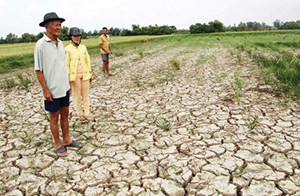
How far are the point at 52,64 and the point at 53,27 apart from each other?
0.43 meters

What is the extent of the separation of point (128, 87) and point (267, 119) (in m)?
3.87

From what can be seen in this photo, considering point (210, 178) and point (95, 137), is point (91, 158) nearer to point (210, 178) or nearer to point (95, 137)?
point (95, 137)

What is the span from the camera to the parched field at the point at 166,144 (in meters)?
2.99

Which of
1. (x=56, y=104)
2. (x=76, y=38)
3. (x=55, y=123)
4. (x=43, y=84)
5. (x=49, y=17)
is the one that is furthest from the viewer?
(x=76, y=38)

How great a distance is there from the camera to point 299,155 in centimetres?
341

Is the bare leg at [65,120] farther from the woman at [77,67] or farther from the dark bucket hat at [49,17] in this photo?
the dark bucket hat at [49,17]

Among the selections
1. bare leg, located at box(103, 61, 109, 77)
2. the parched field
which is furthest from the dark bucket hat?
bare leg, located at box(103, 61, 109, 77)

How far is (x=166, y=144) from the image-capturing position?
12.9 ft

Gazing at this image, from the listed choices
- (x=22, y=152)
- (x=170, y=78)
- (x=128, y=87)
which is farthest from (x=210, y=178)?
(x=170, y=78)

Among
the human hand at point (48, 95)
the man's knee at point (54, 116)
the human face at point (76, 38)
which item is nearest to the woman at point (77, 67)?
the human face at point (76, 38)

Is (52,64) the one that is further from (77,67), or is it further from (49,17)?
(77,67)

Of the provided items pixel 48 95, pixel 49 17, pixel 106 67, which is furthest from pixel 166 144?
pixel 106 67

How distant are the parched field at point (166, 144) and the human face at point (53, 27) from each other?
159 cm

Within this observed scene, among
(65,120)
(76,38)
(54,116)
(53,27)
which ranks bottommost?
(65,120)
